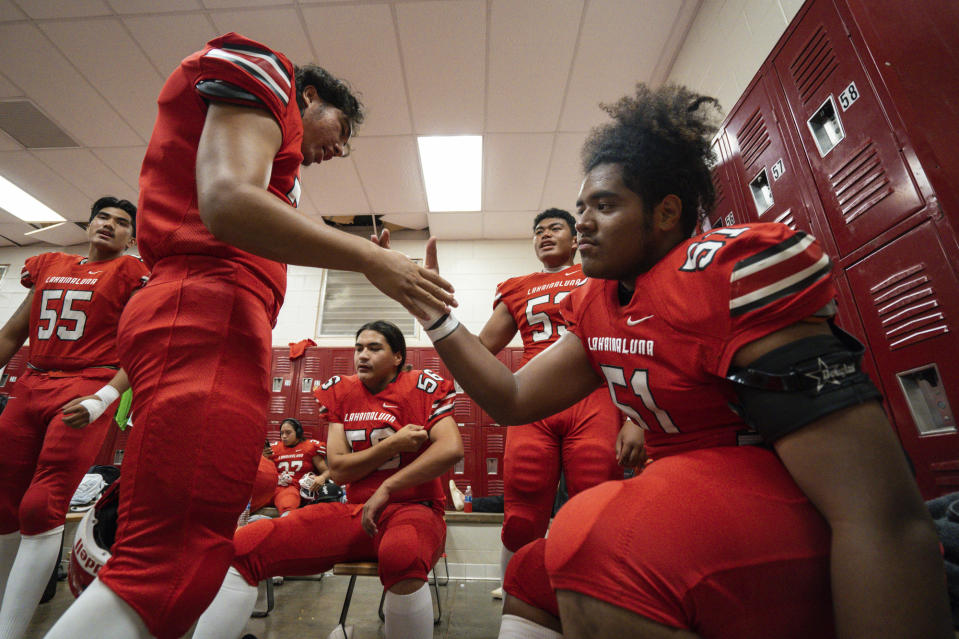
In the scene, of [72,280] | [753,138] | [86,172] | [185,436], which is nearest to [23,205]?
[86,172]

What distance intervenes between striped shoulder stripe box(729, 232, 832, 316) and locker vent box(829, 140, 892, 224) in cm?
92

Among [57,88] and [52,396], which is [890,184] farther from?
[57,88]

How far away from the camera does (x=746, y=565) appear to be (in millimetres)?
499

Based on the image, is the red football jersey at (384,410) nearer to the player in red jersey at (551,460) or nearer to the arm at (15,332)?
the player in red jersey at (551,460)

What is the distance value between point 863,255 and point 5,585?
324 centimetres

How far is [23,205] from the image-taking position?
213 inches

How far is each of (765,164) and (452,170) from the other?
3.46m

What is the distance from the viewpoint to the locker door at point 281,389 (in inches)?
214

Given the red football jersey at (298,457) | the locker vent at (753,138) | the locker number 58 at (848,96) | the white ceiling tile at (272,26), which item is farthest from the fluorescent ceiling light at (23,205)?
the locker number 58 at (848,96)

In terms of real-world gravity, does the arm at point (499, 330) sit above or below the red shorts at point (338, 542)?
→ above

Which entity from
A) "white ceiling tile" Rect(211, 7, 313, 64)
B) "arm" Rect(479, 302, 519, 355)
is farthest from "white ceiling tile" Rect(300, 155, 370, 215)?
"arm" Rect(479, 302, 519, 355)

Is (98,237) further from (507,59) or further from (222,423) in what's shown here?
(507,59)

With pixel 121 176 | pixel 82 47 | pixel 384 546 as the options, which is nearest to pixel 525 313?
pixel 384 546

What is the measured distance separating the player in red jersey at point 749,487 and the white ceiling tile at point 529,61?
9.92ft
